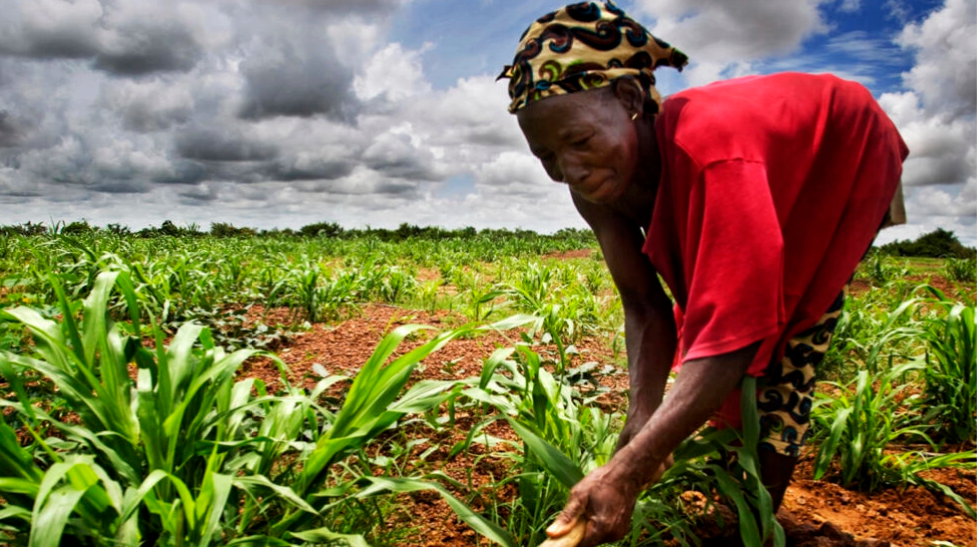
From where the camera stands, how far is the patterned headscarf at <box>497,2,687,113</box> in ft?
3.79

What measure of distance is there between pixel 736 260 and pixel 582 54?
1.52ft

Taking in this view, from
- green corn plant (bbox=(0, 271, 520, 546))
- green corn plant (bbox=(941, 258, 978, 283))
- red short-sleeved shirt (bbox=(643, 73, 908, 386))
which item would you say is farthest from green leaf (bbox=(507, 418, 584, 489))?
green corn plant (bbox=(941, 258, 978, 283))

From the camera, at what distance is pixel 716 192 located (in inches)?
42.3

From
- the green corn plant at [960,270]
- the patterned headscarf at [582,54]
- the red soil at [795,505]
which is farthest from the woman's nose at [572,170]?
the green corn plant at [960,270]

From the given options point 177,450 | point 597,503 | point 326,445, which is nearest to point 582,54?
point 597,503

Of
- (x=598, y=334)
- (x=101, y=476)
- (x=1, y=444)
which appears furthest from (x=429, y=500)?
(x=598, y=334)

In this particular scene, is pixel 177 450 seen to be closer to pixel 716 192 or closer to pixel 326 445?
pixel 326 445

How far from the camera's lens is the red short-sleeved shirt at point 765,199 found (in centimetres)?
106

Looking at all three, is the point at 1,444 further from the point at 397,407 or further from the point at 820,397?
the point at 820,397

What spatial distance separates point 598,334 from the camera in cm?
377

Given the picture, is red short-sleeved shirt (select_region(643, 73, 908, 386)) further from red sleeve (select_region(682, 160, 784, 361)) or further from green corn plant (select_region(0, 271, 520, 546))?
green corn plant (select_region(0, 271, 520, 546))

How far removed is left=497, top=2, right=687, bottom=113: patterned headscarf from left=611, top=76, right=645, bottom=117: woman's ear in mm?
16

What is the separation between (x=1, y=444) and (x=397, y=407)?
81cm

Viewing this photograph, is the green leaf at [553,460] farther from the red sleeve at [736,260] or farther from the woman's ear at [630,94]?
the woman's ear at [630,94]
